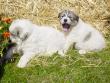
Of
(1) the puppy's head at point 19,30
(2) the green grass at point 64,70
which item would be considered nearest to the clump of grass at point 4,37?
(1) the puppy's head at point 19,30

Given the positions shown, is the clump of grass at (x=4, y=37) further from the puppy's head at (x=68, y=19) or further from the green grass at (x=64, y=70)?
the puppy's head at (x=68, y=19)

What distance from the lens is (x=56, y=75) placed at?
8930mm

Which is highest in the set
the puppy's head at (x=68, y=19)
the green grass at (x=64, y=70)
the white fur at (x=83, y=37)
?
the puppy's head at (x=68, y=19)

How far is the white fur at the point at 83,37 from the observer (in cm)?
973

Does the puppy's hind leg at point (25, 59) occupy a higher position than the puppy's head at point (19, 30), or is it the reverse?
the puppy's head at point (19, 30)

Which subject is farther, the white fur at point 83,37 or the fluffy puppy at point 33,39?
the white fur at point 83,37

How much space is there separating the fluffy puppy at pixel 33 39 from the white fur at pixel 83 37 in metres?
0.18

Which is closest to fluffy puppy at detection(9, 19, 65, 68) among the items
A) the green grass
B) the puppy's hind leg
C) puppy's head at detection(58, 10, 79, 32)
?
the puppy's hind leg

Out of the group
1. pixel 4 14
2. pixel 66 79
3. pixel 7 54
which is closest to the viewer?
Result: pixel 66 79

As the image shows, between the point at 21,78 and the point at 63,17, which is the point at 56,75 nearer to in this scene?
the point at 21,78

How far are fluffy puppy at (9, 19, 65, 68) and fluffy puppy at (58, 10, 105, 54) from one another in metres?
0.16

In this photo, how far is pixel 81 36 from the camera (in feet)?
31.9

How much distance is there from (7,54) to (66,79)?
1279 mm

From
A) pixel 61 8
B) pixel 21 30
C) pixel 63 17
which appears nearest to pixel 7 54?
pixel 21 30
